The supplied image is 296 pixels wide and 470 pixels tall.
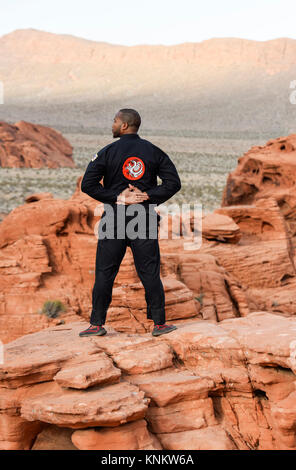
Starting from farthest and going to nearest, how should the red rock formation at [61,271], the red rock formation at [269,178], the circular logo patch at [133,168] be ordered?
the red rock formation at [269,178] < the red rock formation at [61,271] < the circular logo patch at [133,168]

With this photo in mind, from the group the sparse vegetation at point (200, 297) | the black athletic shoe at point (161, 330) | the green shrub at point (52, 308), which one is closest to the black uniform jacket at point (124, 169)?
the black athletic shoe at point (161, 330)

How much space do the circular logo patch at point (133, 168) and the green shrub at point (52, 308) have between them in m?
3.41

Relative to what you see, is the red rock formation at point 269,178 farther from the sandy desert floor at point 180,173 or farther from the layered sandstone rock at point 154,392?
the layered sandstone rock at point 154,392

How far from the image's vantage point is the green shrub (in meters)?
7.93

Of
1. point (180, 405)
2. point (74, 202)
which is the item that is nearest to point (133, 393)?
point (180, 405)

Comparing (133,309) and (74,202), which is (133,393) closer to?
(133,309)

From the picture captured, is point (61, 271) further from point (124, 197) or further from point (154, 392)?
point (154, 392)

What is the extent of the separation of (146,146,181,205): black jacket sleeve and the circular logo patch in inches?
7.2

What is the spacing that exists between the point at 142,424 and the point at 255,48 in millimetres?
135567

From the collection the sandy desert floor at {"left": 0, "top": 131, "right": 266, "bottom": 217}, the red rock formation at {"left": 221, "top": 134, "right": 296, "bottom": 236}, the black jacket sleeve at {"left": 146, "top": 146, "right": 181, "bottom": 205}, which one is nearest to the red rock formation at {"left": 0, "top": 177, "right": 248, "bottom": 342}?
the black jacket sleeve at {"left": 146, "top": 146, "right": 181, "bottom": 205}

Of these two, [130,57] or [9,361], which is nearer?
[9,361]

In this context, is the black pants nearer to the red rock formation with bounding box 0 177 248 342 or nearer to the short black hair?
the short black hair

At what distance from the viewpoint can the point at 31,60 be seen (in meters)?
147

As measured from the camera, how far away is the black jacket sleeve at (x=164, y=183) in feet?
17.1
